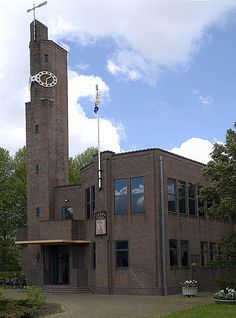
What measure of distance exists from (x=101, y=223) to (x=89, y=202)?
3489 mm

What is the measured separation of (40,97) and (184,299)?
19523 millimetres

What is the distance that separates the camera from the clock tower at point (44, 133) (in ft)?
131

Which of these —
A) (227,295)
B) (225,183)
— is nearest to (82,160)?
(225,183)

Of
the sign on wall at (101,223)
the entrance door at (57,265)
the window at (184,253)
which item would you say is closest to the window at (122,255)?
the sign on wall at (101,223)

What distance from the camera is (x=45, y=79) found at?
41125 millimetres

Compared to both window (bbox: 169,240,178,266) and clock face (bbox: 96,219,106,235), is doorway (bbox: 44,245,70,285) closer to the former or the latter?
clock face (bbox: 96,219,106,235)

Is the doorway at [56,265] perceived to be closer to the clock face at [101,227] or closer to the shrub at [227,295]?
the clock face at [101,227]

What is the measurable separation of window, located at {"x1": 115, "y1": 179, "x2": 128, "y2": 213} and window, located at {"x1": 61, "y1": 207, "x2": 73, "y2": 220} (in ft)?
22.6

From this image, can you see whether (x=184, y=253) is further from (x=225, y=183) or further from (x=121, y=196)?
(x=225, y=183)

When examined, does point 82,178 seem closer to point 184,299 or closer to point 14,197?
point 184,299

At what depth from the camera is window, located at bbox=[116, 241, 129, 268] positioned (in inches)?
1275

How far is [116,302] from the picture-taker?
26453 mm

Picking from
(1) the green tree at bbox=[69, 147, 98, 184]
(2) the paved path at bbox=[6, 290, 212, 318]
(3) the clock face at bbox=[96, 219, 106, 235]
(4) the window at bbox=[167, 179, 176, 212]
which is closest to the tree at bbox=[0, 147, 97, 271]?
(1) the green tree at bbox=[69, 147, 98, 184]

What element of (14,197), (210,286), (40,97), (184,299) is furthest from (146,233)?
(14,197)
